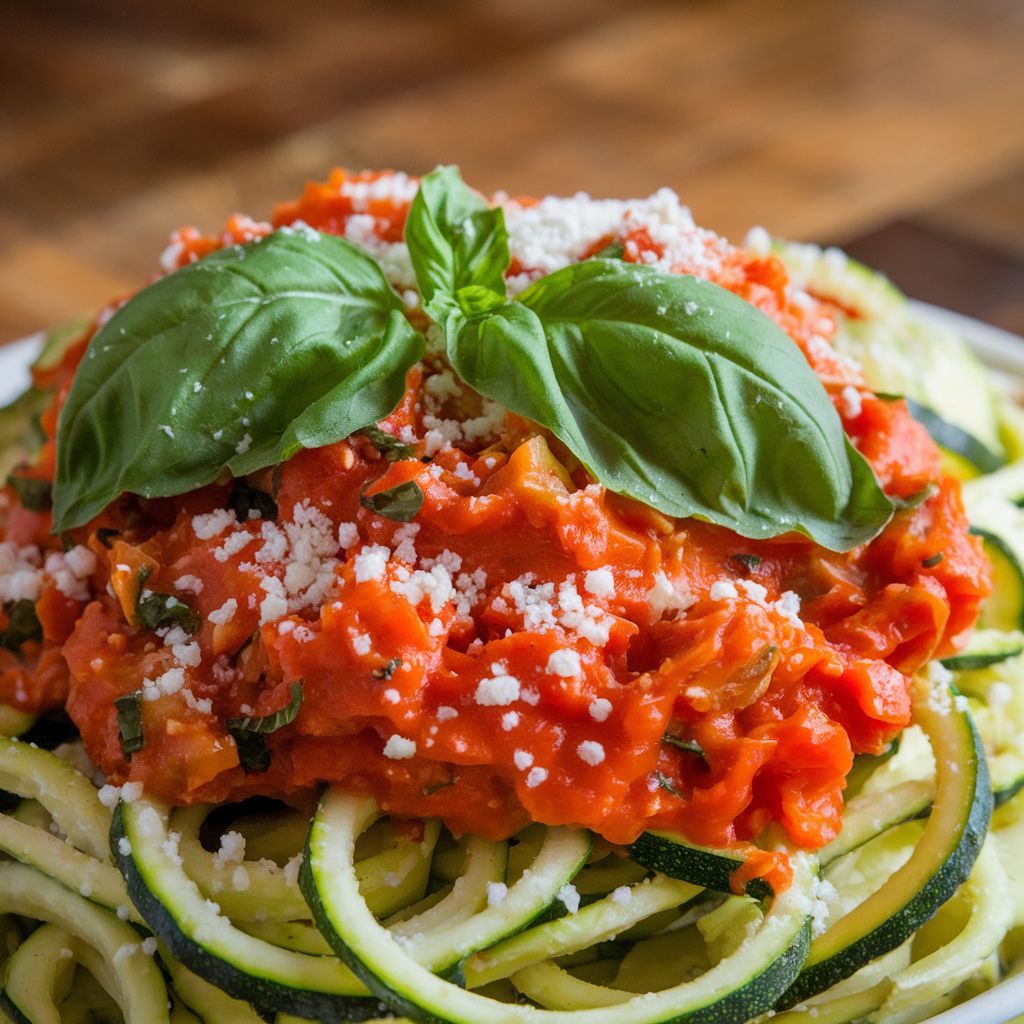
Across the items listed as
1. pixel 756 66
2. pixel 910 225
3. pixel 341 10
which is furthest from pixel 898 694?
pixel 341 10

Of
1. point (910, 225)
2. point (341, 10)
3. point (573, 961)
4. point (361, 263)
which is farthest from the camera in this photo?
point (341, 10)

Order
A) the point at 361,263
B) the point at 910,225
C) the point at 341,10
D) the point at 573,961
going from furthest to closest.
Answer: the point at 341,10, the point at 910,225, the point at 361,263, the point at 573,961

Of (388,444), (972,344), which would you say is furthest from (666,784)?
(972,344)

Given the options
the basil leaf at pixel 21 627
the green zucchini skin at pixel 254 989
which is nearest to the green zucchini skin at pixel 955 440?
the green zucchini skin at pixel 254 989

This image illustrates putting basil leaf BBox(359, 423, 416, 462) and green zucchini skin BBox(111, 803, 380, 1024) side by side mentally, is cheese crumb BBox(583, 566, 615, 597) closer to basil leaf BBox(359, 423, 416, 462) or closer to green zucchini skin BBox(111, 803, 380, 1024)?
basil leaf BBox(359, 423, 416, 462)

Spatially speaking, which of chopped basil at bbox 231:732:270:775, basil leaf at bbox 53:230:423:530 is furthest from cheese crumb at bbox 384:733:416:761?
basil leaf at bbox 53:230:423:530

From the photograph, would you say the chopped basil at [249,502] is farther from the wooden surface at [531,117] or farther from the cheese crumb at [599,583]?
the wooden surface at [531,117]

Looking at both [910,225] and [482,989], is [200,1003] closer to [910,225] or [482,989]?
[482,989]

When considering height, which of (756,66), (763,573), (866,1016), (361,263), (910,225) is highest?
(756,66)
